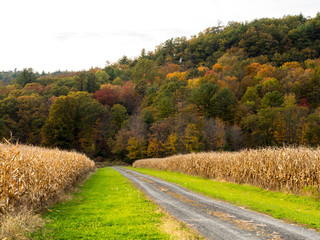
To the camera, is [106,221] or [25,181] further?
[25,181]

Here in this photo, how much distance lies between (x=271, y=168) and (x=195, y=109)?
173ft

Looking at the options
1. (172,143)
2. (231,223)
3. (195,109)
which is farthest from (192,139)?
(231,223)

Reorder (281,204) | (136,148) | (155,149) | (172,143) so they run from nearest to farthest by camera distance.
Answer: (281,204)
(172,143)
(155,149)
(136,148)

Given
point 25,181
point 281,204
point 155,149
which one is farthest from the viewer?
point 155,149

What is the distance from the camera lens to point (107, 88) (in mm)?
105625

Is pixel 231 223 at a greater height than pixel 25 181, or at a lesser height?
lesser

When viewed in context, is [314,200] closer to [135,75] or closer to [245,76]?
[245,76]

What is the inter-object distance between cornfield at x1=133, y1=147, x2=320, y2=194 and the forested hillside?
26.6 m

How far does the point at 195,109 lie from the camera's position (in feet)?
227

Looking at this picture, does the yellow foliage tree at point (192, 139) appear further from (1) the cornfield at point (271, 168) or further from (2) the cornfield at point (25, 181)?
(2) the cornfield at point (25, 181)

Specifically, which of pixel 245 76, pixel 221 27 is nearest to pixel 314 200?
pixel 245 76

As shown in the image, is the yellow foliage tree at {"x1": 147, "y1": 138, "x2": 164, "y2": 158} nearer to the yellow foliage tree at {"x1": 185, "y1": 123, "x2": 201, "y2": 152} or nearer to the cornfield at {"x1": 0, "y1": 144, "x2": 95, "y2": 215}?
the yellow foliage tree at {"x1": 185, "y1": 123, "x2": 201, "y2": 152}

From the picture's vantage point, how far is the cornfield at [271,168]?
1441 cm

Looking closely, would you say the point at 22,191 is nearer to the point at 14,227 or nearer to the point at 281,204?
the point at 14,227
